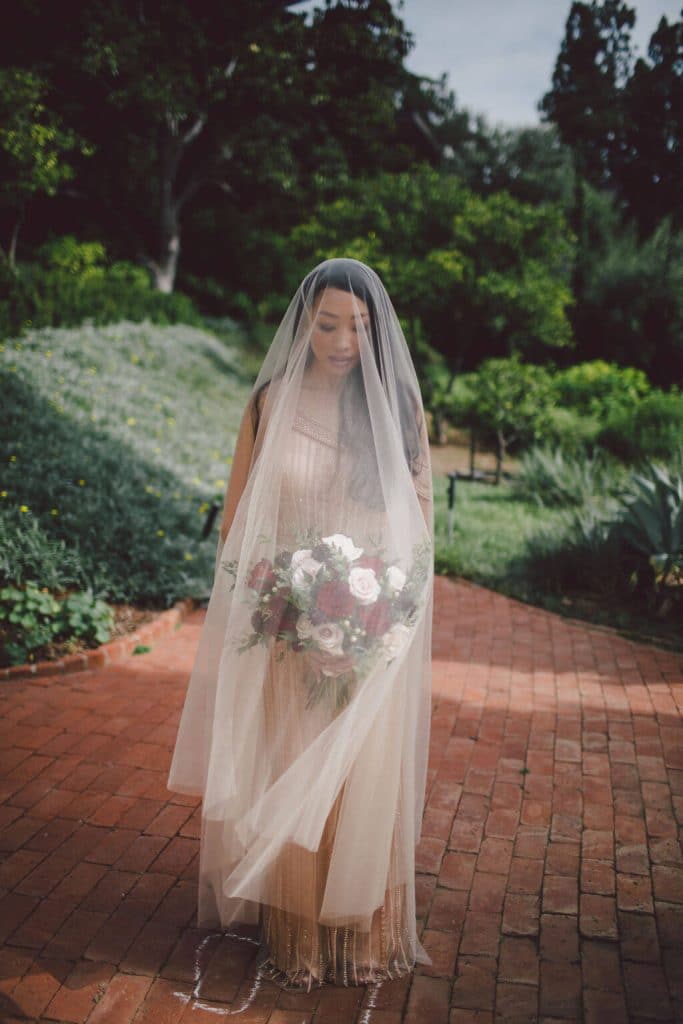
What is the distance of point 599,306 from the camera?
17.5m

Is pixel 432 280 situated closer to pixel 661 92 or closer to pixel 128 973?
pixel 661 92

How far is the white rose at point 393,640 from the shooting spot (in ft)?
6.61

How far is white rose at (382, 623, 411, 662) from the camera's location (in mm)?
2014

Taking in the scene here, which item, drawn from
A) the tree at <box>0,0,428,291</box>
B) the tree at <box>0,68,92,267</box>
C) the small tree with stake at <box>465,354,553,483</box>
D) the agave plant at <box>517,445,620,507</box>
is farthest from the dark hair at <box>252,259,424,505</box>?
the tree at <box>0,0,428,291</box>

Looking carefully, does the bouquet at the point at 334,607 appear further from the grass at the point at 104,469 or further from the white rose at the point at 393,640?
the grass at the point at 104,469

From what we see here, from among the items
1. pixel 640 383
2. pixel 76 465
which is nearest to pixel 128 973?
pixel 76 465

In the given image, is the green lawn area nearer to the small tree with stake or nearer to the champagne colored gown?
the small tree with stake

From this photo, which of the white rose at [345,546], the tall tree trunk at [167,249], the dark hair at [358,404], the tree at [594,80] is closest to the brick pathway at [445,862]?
the white rose at [345,546]

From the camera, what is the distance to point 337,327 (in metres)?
2.31

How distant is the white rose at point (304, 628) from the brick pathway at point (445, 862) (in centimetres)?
111

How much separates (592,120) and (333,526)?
6765 millimetres

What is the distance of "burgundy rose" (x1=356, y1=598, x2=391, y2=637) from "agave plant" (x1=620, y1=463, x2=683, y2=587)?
4.20 metres

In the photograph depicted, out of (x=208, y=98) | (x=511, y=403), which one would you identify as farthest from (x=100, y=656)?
(x=208, y=98)

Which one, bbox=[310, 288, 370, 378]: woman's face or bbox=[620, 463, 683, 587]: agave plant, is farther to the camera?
bbox=[620, 463, 683, 587]: agave plant
